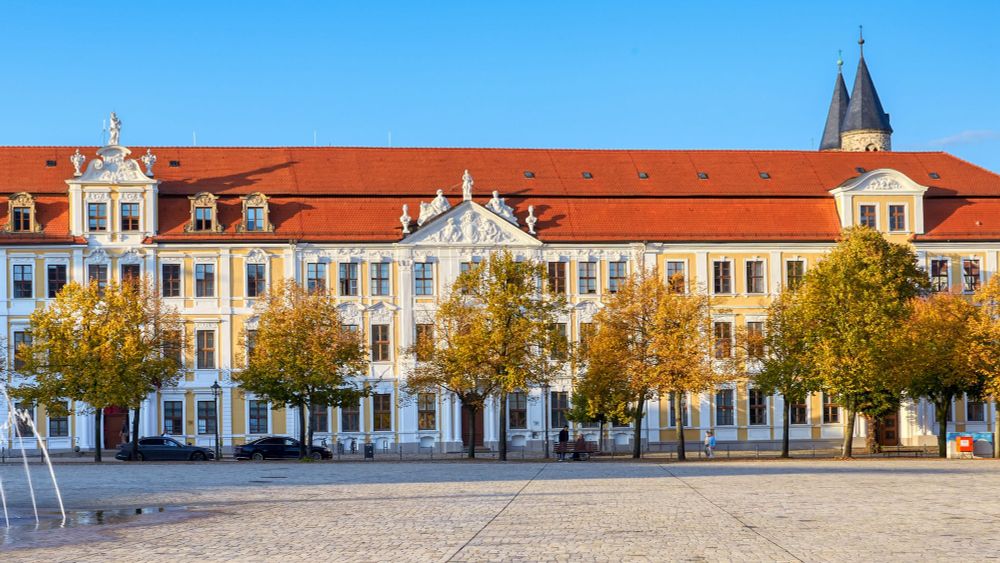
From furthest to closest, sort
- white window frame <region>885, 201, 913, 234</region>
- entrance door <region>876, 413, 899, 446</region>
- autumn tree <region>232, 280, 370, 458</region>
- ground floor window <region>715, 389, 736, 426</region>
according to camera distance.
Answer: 1. white window frame <region>885, 201, 913, 234</region>
2. entrance door <region>876, 413, 899, 446</region>
3. ground floor window <region>715, 389, 736, 426</region>
4. autumn tree <region>232, 280, 370, 458</region>

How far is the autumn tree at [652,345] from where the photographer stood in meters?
64.8

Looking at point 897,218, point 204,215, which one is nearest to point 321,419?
point 204,215

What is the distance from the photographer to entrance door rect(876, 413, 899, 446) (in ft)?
267

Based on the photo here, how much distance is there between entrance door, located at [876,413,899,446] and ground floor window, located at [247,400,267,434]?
3429 centimetres

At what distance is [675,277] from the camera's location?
2815 inches

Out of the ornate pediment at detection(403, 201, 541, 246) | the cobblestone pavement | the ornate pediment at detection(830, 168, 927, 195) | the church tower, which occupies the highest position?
the church tower

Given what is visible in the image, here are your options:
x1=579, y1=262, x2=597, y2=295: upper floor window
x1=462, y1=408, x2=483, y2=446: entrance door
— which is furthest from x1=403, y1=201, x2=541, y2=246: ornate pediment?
x1=462, y1=408, x2=483, y2=446: entrance door

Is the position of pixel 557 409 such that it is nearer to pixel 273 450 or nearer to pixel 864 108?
pixel 273 450

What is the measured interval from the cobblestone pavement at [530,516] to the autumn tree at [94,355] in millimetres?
13364

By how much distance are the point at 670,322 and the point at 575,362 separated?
5115mm

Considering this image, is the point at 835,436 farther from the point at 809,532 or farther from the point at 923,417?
the point at 809,532

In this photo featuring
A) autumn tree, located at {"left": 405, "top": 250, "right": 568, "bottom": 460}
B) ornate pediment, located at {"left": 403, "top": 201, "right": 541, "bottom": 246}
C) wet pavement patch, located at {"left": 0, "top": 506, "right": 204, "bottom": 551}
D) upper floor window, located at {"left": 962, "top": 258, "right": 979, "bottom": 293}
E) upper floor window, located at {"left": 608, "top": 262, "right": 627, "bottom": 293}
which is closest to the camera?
wet pavement patch, located at {"left": 0, "top": 506, "right": 204, "bottom": 551}

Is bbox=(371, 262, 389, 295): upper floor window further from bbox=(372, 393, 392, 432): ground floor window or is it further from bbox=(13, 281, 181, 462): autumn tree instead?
bbox=(13, 281, 181, 462): autumn tree

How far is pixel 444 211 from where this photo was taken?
79312 millimetres
